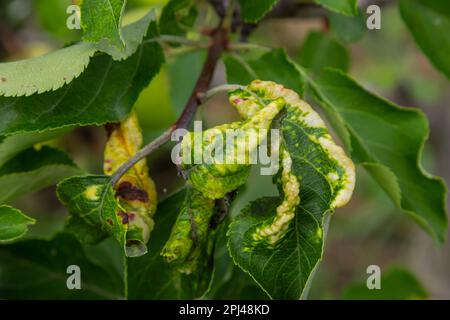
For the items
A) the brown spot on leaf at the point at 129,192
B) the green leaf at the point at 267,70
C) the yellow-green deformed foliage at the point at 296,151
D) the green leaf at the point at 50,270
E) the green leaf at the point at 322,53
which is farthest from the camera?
the green leaf at the point at 322,53

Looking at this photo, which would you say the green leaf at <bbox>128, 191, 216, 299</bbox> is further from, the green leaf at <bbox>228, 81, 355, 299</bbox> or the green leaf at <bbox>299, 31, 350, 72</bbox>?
the green leaf at <bbox>299, 31, 350, 72</bbox>

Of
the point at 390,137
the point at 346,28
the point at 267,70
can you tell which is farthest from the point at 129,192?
the point at 346,28

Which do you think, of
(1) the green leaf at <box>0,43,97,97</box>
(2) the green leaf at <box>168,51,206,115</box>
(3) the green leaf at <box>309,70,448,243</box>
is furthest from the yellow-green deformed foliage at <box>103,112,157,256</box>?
(2) the green leaf at <box>168,51,206,115</box>

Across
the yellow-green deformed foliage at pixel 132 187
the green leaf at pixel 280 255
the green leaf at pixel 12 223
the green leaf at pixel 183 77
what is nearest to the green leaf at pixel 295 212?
the green leaf at pixel 280 255

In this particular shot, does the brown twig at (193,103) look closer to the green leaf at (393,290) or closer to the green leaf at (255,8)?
the green leaf at (255,8)

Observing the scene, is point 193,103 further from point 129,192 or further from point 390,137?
point 390,137

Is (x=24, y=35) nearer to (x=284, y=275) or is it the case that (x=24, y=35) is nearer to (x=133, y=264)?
(x=133, y=264)
